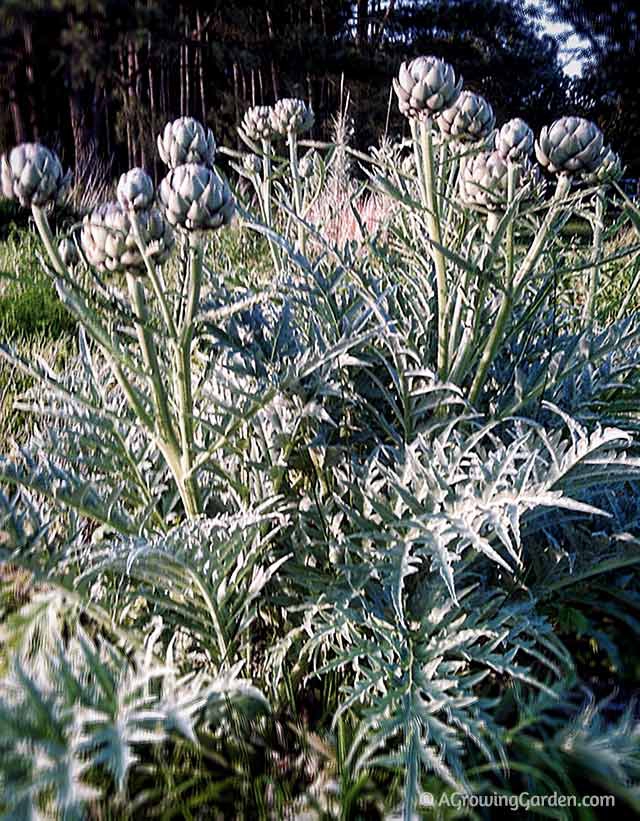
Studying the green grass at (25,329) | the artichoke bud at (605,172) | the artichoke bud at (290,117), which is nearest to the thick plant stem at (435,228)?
the artichoke bud at (605,172)

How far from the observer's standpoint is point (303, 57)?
536cm

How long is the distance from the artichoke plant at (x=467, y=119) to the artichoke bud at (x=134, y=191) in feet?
1.10

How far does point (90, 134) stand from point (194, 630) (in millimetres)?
3179

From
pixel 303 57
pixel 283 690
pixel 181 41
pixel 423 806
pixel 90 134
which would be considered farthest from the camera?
pixel 303 57

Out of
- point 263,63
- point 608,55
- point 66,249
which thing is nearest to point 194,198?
point 66,249

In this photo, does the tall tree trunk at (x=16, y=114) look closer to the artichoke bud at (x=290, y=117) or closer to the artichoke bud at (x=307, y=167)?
the artichoke bud at (x=307, y=167)

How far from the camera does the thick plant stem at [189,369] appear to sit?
0.61 meters

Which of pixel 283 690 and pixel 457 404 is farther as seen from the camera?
pixel 457 404

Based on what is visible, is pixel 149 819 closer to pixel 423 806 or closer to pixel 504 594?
pixel 423 806

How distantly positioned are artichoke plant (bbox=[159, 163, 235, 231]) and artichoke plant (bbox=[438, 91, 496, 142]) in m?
0.31

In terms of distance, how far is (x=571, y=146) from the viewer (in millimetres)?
686

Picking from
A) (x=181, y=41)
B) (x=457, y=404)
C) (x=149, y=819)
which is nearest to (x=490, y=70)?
(x=181, y=41)

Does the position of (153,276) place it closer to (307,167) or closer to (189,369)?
(189,369)

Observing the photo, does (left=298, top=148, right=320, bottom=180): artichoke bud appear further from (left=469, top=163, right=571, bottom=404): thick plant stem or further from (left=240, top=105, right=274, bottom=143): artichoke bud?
(left=469, top=163, right=571, bottom=404): thick plant stem
